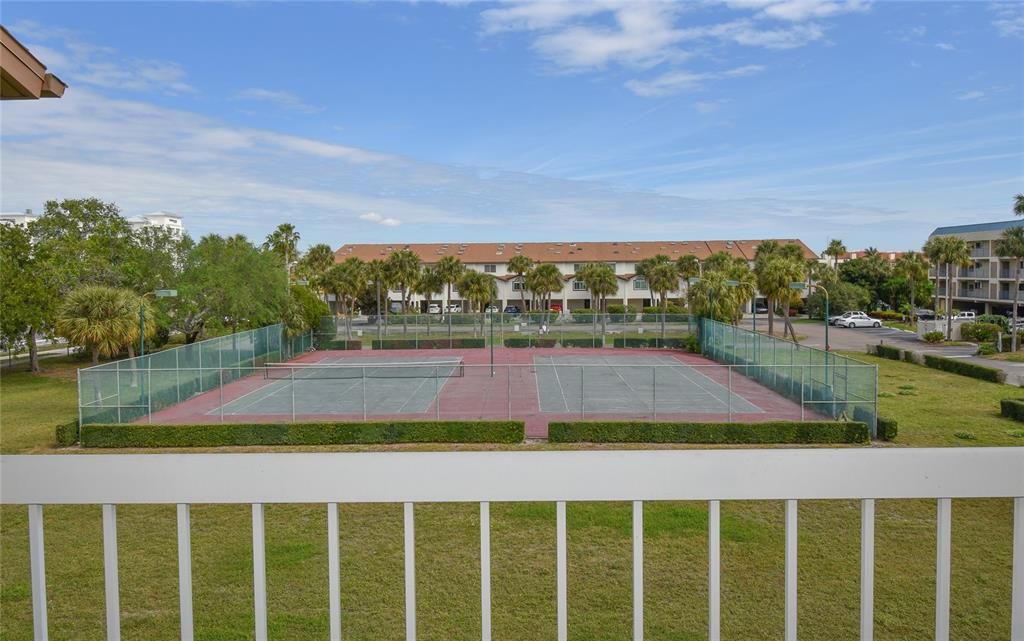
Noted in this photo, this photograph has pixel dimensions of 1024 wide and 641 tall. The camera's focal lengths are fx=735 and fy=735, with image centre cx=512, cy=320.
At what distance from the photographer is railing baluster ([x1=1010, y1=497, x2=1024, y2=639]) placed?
1731 millimetres

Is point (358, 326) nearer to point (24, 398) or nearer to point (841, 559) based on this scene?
point (24, 398)

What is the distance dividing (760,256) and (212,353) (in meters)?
45.1

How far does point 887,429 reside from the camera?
62.2ft

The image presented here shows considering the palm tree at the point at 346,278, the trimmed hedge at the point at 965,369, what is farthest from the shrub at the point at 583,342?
the trimmed hedge at the point at 965,369

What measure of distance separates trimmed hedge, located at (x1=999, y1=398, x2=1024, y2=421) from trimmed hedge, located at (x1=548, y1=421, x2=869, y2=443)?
6405 mm

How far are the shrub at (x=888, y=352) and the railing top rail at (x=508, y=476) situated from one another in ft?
137

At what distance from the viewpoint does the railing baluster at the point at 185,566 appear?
1.74m

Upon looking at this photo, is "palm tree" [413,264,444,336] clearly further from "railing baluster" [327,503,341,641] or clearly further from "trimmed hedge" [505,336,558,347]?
"railing baluster" [327,503,341,641]

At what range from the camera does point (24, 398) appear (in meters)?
28.4

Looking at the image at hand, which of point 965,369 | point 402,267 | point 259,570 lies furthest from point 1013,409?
point 402,267

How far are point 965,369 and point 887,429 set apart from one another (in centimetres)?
1640

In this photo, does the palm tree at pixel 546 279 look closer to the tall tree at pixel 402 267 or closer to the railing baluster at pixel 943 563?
the tall tree at pixel 402 267

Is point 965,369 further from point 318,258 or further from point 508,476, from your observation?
point 318,258

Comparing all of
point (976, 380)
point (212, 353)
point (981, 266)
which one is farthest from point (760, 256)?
point (212, 353)
